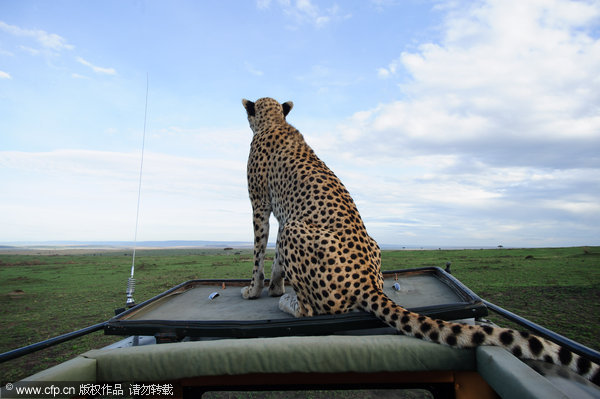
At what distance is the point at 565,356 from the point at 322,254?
3.65 feet

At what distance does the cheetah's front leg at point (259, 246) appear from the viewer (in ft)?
9.08

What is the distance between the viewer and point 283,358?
45.5 inches

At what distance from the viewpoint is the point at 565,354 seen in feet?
3.75

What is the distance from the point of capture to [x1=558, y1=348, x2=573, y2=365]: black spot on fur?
1.13m

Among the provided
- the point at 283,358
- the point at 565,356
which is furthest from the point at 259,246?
the point at 565,356

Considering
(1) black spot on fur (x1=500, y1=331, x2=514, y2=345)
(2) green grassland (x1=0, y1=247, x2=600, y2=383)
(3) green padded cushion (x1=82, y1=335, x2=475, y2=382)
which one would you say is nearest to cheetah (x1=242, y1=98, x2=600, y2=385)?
(1) black spot on fur (x1=500, y1=331, x2=514, y2=345)

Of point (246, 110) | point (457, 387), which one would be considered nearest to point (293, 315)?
point (457, 387)

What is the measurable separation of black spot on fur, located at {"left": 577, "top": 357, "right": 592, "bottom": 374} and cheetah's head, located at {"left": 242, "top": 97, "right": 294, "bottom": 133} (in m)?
2.86

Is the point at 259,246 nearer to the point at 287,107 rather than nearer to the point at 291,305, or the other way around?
the point at 291,305

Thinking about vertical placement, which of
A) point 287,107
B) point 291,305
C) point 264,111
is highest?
point 287,107

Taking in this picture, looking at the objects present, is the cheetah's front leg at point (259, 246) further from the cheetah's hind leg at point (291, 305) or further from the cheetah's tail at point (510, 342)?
the cheetah's tail at point (510, 342)

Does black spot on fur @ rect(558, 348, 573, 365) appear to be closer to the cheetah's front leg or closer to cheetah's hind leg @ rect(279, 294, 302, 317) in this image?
cheetah's hind leg @ rect(279, 294, 302, 317)

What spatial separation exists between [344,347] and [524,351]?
639 millimetres

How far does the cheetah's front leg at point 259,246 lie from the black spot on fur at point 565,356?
2.03m
